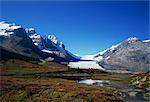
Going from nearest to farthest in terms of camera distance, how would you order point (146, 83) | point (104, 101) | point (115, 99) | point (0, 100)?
1. point (0, 100)
2. point (104, 101)
3. point (115, 99)
4. point (146, 83)

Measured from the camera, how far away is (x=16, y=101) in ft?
190

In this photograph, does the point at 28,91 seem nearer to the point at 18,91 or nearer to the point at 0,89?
the point at 18,91

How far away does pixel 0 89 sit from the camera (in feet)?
215

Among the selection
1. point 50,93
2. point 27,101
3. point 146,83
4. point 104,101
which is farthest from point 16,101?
point 146,83

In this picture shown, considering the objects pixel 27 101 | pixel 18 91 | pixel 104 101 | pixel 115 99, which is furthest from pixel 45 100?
pixel 115 99

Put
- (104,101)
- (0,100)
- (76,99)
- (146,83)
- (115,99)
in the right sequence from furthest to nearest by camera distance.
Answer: (146,83) → (115,99) → (104,101) → (76,99) → (0,100)

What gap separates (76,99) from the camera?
61844mm

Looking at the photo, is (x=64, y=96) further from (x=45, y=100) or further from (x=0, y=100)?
(x=0, y=100)

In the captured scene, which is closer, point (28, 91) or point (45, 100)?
point (45, 100)

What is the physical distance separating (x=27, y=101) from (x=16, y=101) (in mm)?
2212

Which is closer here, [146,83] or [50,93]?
[50,93]

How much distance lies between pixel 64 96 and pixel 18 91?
1051cm

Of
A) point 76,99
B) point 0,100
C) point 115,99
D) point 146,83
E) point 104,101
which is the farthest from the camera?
point 146,83

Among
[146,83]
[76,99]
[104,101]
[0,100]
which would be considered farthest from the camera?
[146,83]
